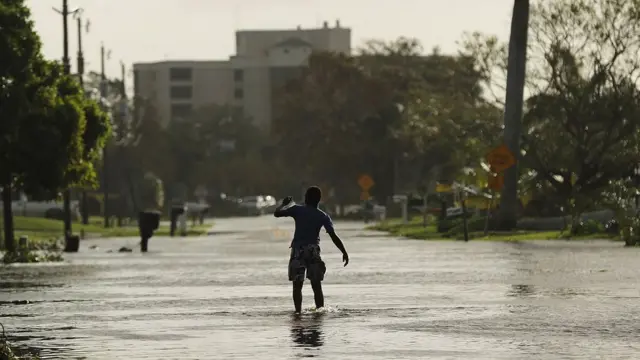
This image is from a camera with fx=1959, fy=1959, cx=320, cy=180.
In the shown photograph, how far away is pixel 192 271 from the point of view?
40.8 m

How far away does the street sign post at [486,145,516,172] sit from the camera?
61.3 metres

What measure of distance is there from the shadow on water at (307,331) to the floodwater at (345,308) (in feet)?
0.08

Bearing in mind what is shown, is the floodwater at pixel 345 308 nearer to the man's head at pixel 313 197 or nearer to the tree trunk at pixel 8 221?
the man's head at pixel 313 197

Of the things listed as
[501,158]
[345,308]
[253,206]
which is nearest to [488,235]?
[501,158]

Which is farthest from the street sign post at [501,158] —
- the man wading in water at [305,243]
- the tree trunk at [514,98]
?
the man wading in water at [305,243]

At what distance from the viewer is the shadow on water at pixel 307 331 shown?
20.7m

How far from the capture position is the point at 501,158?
61.4 meters

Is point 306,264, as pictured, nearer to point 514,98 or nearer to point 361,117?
point 514,98

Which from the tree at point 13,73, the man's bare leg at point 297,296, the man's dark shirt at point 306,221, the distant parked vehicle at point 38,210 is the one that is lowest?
the man's bare leg at point 297,296

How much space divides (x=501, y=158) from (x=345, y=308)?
3532cm

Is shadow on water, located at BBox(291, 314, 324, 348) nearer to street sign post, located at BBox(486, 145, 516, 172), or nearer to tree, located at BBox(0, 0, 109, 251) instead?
tree, located at BBox(0, 0, 109, 251)

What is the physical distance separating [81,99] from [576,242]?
1518cm

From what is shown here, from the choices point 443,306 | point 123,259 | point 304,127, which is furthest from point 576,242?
point 304,127

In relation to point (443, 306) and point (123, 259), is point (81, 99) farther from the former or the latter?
point (443, 306)
